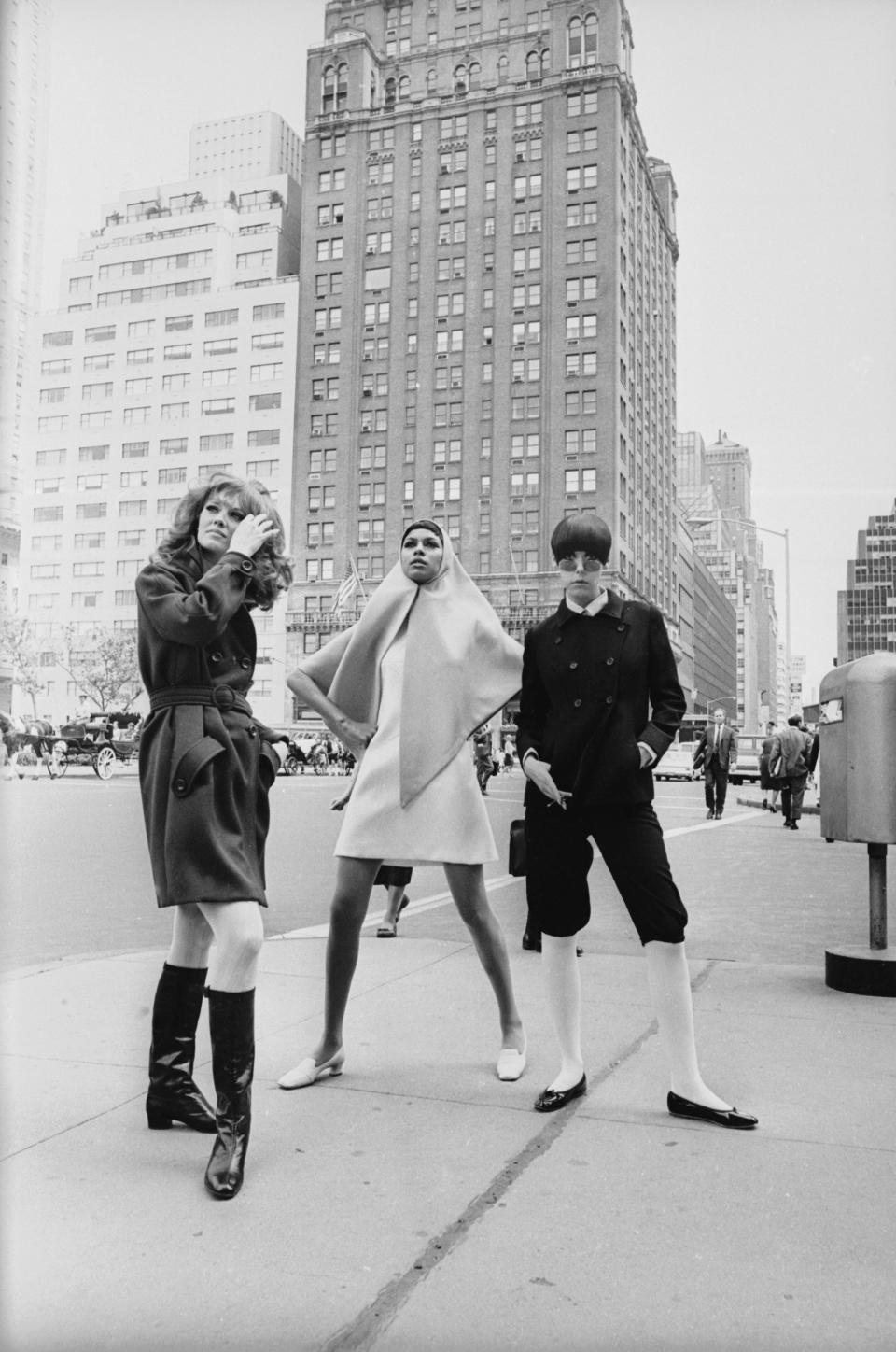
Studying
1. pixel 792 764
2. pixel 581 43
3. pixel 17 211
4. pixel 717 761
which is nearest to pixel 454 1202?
pixel 17 211

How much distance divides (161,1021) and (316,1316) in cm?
129

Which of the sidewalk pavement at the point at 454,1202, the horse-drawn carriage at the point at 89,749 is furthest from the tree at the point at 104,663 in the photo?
the sidewalk pavement at the point at 454,1202

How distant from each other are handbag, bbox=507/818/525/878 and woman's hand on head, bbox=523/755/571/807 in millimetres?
1579

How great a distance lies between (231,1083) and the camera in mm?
2652

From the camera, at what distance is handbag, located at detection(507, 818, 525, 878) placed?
199 inches

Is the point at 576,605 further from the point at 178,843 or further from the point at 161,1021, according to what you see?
the point at 161,1021

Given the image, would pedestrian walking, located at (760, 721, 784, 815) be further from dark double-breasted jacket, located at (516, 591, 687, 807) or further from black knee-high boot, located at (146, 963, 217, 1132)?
black knee-high boot, located at (146, 963, 217, 1132)

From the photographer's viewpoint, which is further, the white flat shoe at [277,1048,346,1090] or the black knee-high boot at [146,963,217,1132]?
the white flat shoe at [277,1048,346,1090]

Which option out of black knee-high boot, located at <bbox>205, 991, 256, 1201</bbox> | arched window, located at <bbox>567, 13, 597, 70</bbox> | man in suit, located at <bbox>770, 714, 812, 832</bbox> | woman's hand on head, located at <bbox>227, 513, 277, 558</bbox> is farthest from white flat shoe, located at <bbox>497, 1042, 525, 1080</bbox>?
arched window, located at <bbox>567, 13, 597, 70</bbox>

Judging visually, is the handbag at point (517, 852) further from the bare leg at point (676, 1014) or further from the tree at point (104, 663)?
the tree at point (104, 663)

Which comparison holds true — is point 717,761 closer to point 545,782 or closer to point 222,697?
point 545,782

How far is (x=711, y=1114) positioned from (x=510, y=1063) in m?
0.70

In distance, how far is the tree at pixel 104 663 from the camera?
176 ft

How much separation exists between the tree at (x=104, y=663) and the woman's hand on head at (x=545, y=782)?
160 ft
